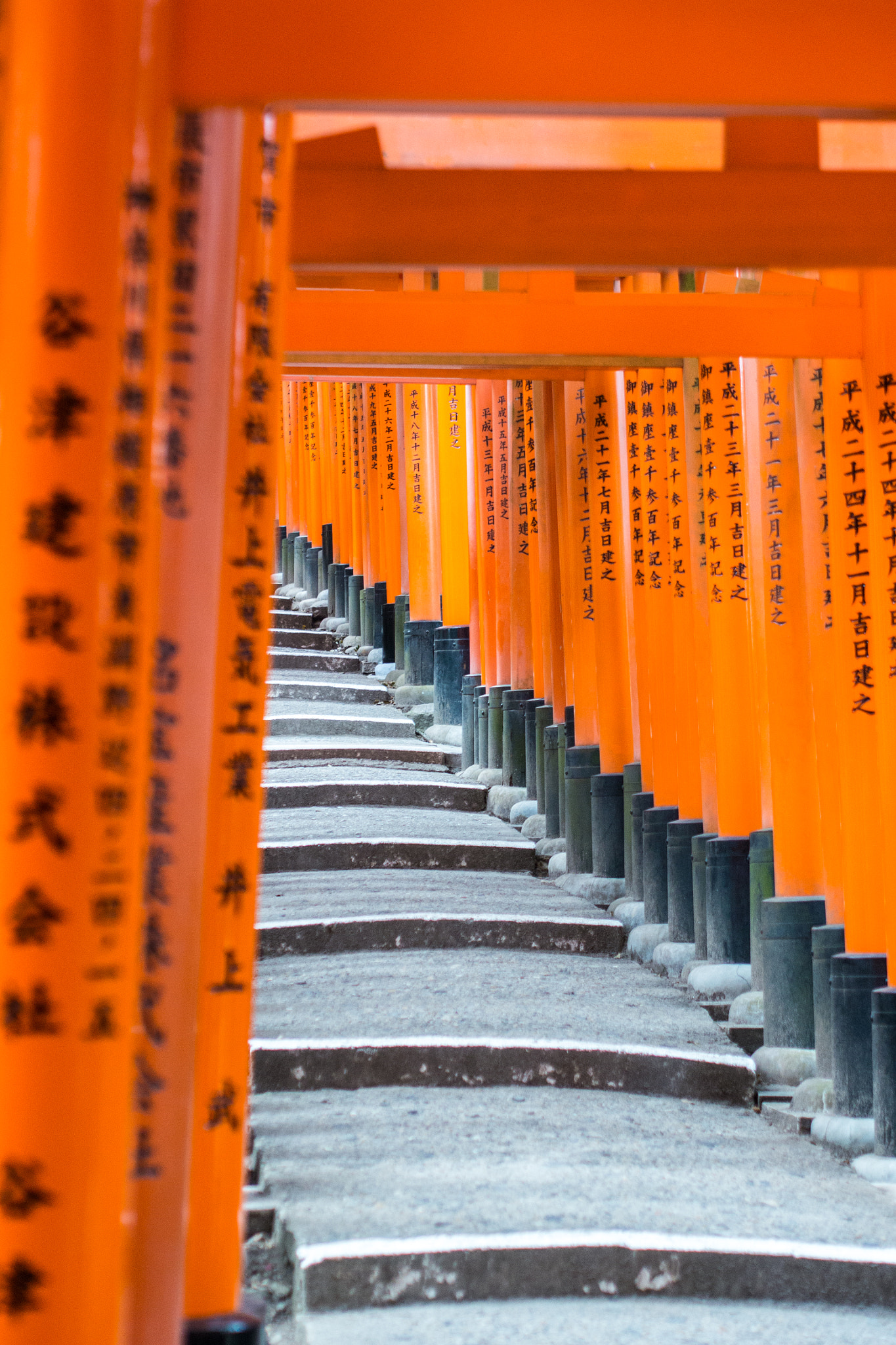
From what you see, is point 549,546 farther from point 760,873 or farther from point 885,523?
point 885,523

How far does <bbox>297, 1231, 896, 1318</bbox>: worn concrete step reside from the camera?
3.11 meters

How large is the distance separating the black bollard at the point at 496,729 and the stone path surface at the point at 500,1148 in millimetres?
1457

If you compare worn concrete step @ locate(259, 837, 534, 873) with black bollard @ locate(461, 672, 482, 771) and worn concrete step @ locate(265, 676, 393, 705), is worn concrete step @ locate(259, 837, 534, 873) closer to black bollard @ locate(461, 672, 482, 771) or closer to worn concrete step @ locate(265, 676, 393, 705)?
black bollard @ locate(461, 672, 482, 771)

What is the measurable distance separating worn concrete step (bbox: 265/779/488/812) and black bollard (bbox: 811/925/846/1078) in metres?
3.57

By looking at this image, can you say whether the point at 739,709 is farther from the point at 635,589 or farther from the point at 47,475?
the point at 47,475

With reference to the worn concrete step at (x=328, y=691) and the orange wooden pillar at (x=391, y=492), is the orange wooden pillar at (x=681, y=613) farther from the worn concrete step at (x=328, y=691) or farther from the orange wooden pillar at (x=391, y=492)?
the orange wooden pillar at (x=391, y=492)

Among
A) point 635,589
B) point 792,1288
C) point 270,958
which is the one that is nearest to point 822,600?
point 635,589

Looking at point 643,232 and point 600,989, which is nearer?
point 643,232

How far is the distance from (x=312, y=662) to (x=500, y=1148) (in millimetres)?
7096

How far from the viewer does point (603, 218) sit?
2.04m

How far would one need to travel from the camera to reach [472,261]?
209cm

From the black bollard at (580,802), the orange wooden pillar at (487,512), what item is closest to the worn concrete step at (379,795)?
the orange wooden pillar at (487,512)

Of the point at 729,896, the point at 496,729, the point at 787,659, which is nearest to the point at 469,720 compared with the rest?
the point at 496,729

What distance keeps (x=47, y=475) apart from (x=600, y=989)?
4398 mm
